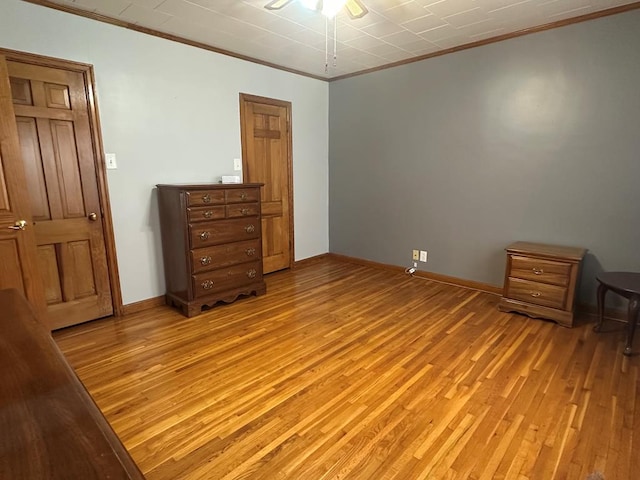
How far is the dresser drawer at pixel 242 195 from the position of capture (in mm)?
3226

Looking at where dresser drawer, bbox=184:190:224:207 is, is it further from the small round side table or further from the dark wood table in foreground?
the small round side table

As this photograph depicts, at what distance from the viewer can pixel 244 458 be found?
62.3 inches

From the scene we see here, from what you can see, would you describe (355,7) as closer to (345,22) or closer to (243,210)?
(345,22)

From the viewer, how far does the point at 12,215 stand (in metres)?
2.24

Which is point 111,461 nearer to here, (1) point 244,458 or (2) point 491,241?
(1) point 244,458

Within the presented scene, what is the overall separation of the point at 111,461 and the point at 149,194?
118 inches

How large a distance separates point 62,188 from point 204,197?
1045mm

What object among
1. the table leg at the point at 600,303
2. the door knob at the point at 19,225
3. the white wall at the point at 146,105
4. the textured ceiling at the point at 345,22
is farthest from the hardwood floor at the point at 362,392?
the textured ceiling at the point at 345,22

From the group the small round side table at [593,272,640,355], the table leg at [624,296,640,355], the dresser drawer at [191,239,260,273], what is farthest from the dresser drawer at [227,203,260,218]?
the table leg at [624,296,640,355]

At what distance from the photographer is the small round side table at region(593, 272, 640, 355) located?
2.35 m

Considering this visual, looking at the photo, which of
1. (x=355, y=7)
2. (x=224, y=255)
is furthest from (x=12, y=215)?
(x=355, y=7)

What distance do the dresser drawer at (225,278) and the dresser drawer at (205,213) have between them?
49cm

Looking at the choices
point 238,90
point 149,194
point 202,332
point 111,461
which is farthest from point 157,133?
point 111,461

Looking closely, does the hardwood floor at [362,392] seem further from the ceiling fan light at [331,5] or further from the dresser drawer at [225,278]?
the ceiling fan light at [331,5]
